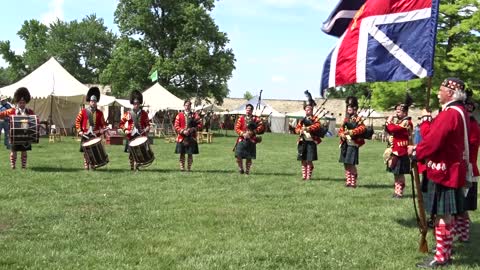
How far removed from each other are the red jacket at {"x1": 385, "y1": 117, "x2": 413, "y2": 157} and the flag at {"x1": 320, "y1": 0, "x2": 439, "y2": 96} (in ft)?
11.4

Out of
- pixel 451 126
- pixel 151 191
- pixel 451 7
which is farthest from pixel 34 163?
pixel 451 7

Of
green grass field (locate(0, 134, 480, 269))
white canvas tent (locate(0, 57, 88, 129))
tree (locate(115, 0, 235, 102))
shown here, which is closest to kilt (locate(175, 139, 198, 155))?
green grass field (locate(0, 134, 480, 269))

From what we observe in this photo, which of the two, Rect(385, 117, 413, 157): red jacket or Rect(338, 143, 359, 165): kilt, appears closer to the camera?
Rect(385, 117, 413, 157): red jacket

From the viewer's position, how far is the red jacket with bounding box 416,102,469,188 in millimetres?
6031

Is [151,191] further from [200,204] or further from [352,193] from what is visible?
[352,193]

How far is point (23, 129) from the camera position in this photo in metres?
14.0

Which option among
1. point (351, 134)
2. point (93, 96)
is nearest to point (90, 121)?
point (93, 96)

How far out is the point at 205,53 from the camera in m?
48.8

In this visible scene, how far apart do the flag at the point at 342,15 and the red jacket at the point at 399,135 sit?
10.8ft

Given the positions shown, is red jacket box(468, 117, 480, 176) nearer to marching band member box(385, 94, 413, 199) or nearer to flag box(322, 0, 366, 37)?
flag box(322, 0, 366, 37)

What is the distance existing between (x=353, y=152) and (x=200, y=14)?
39402 millimetres

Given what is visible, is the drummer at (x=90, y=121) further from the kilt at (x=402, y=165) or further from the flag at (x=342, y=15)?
the flag at (x=342, y=15)

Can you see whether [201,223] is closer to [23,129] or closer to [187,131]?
[187,131]

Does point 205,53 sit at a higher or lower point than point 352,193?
higher
